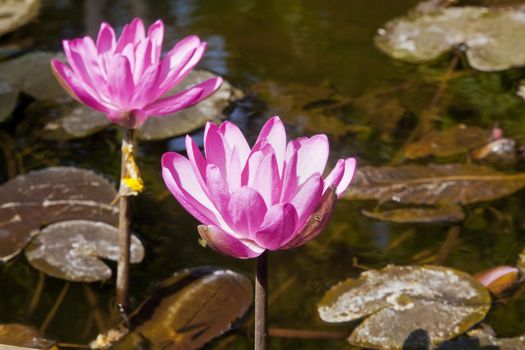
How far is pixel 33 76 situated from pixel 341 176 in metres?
1.95

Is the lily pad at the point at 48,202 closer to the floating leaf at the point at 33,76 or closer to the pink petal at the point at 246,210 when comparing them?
the floating leaf at the point at 33,76

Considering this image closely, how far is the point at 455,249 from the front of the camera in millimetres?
1851

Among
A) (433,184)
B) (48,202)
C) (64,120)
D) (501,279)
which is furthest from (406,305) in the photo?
(64,120)

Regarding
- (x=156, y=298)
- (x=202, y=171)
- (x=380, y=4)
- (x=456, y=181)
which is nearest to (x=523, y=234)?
(x=456, y=181)

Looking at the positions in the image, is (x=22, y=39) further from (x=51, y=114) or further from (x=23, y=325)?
(x=23, y=325)

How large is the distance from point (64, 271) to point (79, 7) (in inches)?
82.7

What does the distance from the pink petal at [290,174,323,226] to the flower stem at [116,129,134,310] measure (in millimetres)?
570

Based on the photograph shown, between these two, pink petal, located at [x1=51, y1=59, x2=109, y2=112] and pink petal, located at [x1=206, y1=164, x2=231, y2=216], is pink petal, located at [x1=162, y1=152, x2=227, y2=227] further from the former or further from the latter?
pink petal, located at [x1=51, y1=59, x2=109, y2=112]

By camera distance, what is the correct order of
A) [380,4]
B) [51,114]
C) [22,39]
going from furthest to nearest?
[380,4] → [22,39] → [51,114]

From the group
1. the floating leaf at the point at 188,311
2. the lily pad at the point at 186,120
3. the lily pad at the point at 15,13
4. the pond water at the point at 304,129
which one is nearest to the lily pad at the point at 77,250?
the pond water at the point at 304,129

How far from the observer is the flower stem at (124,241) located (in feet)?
4.88

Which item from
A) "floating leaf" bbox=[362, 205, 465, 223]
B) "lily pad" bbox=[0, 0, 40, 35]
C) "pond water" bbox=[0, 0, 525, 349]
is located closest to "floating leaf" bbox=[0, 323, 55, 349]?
"pond water" bbox=[0, 0, 525, 349]

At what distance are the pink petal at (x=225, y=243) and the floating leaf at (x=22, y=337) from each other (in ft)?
2.38

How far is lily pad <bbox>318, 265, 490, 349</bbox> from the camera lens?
152 cm
